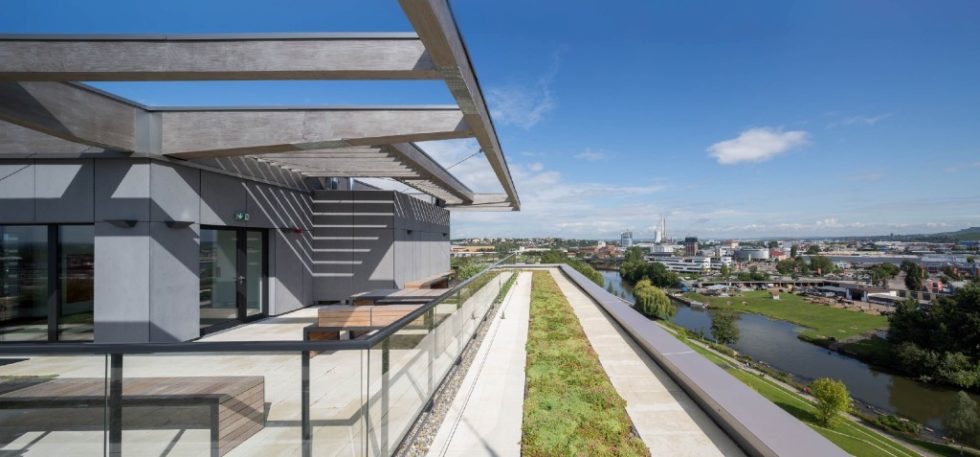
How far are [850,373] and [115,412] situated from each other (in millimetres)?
45838

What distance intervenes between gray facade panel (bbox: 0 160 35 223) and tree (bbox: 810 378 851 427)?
82.6 ft

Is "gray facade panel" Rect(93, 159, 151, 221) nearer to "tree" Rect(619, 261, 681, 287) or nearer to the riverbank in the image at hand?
the riverbank

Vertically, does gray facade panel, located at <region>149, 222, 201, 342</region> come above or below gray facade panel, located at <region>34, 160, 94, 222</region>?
below

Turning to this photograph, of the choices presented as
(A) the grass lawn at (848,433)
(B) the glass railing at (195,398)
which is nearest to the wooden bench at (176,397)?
(B) the glass railing at (195,398)

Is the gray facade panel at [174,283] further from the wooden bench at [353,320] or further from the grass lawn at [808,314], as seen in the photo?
the grass lawn at [808,314]

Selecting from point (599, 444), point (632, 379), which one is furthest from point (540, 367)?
point (599, 444)

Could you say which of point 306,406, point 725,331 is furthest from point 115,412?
point 725,331

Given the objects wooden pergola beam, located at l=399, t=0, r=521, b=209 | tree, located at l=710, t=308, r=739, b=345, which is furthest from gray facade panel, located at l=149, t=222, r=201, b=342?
tree, located at l=710, t=308, r=739, b=345

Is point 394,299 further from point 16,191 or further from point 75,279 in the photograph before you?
point 16,191

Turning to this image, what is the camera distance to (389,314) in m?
6.56

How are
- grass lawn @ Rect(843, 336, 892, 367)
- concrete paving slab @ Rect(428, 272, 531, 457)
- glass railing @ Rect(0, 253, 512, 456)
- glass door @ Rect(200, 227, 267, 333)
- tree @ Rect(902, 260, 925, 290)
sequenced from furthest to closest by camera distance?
tree @ Rect(902, 260, 925, 290), grass lawn @ Rect(843, 336, 892, 367), glass door @ Rect(200, 227, 267, 333), concrete paving slab @ Rect(428, 272, 531, 457), glass railing @ Rect(0, 253, 512, 456)

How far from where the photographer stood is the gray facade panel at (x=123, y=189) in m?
6.63

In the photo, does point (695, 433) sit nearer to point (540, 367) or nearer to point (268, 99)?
point (540, 367)

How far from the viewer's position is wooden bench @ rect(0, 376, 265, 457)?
204 centimetres
